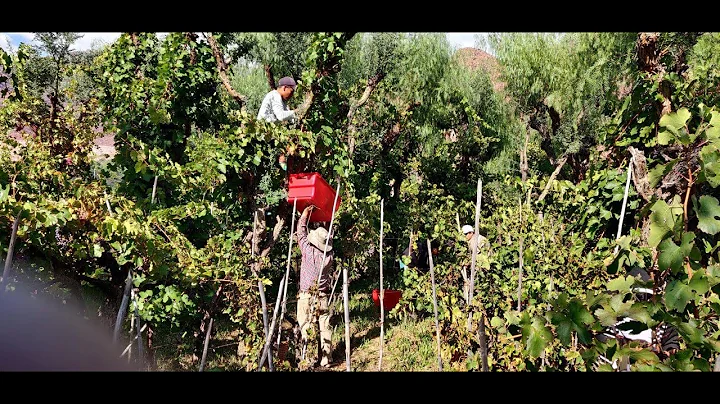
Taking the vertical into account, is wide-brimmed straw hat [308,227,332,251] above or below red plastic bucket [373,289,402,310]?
above

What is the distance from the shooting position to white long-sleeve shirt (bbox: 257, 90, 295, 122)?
456 centimetres

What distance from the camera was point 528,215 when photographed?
4.94 m

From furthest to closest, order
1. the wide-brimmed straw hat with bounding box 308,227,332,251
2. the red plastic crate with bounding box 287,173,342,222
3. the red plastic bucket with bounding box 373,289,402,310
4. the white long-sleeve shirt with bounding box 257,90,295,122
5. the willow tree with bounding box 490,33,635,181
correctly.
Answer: the willow tree with bounding box 490,33,635,181, the red plastic bucket with bounding box 373,289,402,310, the wide-brimmed straw hat with bounding box 308,227,332,251, the white long-sleeve shirt with bounding box 257,90,295,122, the red plastic crate with bounding box 287,173,342,222

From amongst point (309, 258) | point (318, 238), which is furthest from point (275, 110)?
point (309, 258)

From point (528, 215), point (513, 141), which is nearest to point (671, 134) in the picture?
point (528, 215)

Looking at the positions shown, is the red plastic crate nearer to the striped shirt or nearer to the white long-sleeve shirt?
the striped shirt

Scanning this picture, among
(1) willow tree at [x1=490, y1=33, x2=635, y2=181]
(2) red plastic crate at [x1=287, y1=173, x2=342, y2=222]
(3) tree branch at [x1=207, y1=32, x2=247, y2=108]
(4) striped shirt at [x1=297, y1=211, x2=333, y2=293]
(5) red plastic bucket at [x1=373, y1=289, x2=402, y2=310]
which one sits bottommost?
(5) red plastic bucket at [x1=373, y1=289, x2=402, y2=310]

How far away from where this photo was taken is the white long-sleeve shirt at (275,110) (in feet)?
15.0

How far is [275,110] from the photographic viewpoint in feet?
15.1

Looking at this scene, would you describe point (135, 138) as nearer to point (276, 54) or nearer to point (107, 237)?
point (107, 237)

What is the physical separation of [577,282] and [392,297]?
10.4 ft

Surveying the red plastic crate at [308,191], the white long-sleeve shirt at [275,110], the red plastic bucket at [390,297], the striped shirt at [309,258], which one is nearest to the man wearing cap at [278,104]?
the white long-sleeve shirt at [275,110]

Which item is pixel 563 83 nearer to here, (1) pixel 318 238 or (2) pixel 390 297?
(2) pixel 390 297

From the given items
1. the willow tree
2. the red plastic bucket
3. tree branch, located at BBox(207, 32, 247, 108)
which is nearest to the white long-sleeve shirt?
tree branch, located at BBox(207, 32, 247, 108)
